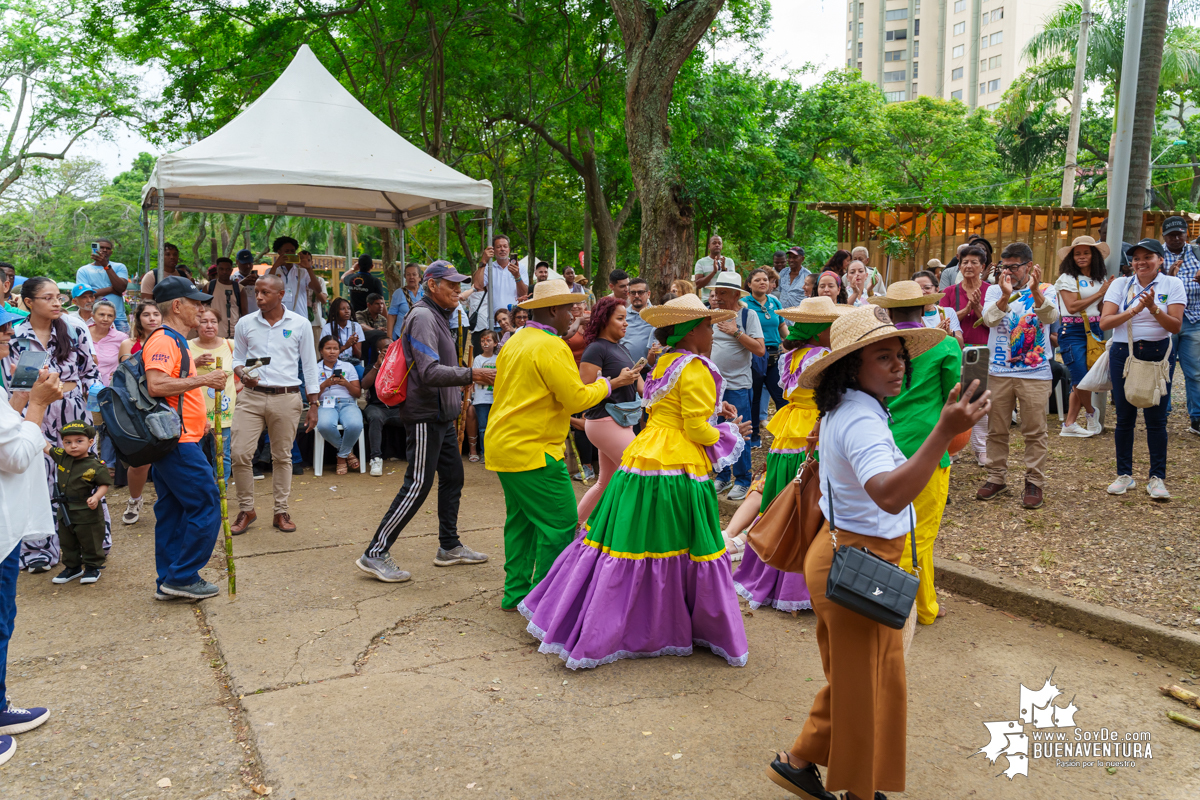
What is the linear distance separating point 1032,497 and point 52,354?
743 cm

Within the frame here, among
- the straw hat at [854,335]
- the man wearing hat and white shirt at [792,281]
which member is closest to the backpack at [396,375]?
the straw hat at [854,335]

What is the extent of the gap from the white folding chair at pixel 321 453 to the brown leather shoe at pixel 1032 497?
6.72 metres

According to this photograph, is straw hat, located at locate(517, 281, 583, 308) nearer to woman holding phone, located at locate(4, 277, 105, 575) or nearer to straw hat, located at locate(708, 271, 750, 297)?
straw hat, located at locate(708, 271, 750, 297)

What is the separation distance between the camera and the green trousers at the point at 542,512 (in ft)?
15.8

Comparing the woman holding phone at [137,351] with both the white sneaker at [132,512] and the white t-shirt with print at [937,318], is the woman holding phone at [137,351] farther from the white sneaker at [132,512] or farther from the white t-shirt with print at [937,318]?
the white t-shirt with print at [937,318]

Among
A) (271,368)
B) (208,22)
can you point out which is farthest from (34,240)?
(271,368)

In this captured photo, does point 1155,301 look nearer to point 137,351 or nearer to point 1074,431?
point 1074,431

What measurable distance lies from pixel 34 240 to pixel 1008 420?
144 ft

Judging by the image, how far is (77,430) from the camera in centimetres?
580

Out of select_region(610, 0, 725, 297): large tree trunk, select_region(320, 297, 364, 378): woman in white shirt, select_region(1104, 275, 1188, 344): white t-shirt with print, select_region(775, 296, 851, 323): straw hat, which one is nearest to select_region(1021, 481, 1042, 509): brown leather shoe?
select_region(1104, 275, 1188, 344): white t-shirt with print

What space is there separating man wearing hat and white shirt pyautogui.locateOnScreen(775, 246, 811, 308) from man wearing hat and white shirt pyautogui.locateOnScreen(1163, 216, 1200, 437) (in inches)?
148

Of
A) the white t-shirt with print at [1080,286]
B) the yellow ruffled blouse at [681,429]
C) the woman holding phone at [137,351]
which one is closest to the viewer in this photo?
the yellow ruffled blouse at [681,429]

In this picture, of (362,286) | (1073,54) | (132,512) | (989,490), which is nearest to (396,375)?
(132,512)

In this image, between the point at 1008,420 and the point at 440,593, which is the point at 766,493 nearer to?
the point at 440,593
